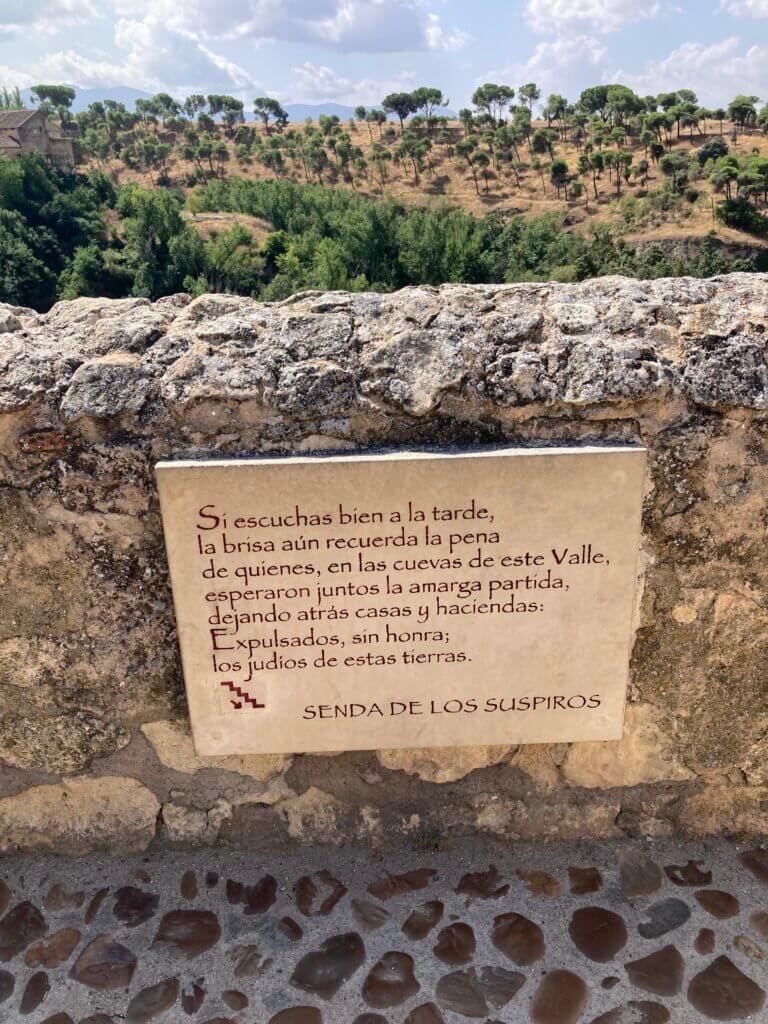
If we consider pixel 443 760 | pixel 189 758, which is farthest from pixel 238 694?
pixel 443 760

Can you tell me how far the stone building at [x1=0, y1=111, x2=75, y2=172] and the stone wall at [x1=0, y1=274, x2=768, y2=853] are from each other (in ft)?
197

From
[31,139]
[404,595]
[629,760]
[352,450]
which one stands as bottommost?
[629,760]

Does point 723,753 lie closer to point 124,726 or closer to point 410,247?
point 124,726

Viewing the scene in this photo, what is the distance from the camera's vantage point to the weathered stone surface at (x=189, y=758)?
2295 millimetres

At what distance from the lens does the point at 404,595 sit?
204cm

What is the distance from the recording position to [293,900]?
7.41 feet

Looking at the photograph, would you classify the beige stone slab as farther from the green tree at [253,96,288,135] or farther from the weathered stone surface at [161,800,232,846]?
the green tree at [253,96,288,135]

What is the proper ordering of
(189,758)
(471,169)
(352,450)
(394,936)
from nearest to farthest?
1. (352,450)
2. (394,936)
3. (189,758)
4. (471,169)

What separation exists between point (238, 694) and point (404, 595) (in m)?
0.58

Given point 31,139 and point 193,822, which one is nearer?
point 193,822

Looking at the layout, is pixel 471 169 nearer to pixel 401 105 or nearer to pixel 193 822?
pixel 401 105

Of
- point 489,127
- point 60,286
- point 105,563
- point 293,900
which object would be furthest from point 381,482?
point 489,127

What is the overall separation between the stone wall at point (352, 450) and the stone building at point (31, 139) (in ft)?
197

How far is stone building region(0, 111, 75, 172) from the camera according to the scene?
52.8 metres
